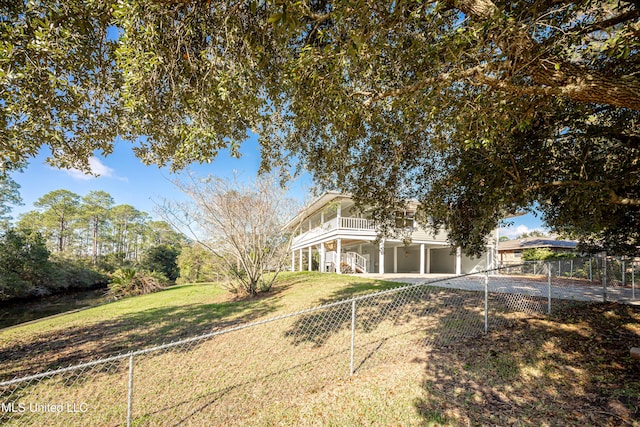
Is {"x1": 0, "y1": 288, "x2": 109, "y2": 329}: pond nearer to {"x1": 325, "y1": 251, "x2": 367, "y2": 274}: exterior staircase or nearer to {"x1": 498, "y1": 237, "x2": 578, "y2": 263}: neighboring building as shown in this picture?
→ {"x1": 325, "y1": 251, "x2": 367, "y2": 274}: exterior staircase

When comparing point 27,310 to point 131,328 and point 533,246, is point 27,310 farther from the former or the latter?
point 533,246

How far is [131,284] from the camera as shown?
18.1 metres

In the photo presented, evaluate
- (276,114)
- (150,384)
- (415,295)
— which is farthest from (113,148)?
(415,295)

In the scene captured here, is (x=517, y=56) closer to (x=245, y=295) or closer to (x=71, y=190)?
(x=245, y=295)

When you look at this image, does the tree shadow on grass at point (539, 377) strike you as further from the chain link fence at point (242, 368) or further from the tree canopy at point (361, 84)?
the tree canopy at point (361, 84)

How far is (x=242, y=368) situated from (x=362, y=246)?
2021 centimetres

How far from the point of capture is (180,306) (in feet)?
36.5

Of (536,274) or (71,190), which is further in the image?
(71,190)

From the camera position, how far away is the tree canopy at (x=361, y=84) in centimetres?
301

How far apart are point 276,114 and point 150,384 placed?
5091 mm

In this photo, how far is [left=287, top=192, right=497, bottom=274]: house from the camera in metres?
17.2

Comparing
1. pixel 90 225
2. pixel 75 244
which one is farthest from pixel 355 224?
pixel 90 225

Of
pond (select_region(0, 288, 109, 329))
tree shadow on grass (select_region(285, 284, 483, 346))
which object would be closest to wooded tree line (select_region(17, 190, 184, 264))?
pond (select_region(0, 288, 109, 329))

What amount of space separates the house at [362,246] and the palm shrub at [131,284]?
31.8 ft
